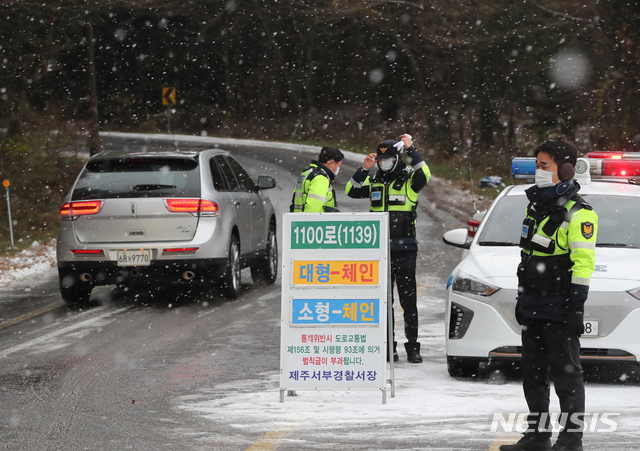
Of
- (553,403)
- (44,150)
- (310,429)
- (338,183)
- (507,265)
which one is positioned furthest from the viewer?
(338,183)

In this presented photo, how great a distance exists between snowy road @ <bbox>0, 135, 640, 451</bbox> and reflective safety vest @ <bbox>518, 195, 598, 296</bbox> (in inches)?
38.6

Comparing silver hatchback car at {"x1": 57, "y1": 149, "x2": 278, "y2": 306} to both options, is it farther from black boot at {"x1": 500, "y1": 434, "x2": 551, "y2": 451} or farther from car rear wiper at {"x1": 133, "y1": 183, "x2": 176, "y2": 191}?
black boot at {"x1": 500, "y1": 434, "x2": 551, "y2": 451}

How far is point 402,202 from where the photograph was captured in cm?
798

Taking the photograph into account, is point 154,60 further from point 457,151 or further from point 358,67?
point 457,151

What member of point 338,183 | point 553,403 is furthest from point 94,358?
point 338,183

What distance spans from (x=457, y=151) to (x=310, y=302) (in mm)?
31404

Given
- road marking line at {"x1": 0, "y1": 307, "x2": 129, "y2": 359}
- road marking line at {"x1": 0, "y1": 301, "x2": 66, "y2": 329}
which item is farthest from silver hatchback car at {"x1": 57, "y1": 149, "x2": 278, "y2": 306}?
road marking line at {"x1": 0, "y1": 307, "x2": 129, "y2": 359}

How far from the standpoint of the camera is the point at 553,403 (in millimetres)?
6340

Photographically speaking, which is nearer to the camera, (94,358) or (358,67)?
(94,358)

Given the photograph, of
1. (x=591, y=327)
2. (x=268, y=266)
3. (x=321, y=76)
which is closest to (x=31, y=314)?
(x=268, y=266)

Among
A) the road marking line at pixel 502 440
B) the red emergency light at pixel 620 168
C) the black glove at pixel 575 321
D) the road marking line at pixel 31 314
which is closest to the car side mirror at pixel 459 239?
the red emergency light at pixel 620 168

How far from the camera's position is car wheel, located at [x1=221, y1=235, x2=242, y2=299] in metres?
11.6

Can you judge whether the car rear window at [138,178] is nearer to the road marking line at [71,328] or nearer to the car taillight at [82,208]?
the car taillight at [82,208]

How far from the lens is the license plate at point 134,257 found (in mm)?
11148
